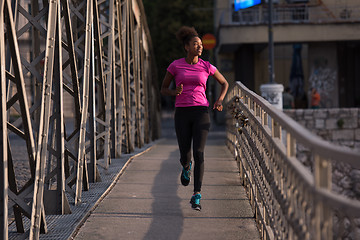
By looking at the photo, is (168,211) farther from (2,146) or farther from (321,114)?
(321,114)

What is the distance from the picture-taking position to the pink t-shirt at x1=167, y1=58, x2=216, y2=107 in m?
6.68

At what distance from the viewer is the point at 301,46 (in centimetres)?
3266

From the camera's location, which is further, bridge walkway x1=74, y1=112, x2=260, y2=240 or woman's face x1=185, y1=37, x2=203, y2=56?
woman's face x1=185, y1=37, x2=203, y2=56

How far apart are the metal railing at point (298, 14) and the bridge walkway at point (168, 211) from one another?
2059 cm

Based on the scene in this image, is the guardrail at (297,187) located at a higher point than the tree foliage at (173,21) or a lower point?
lower

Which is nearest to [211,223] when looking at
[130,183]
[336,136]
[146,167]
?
[130,183]

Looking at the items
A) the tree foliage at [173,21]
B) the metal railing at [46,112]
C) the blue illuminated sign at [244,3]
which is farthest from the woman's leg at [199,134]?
the tree foliage at [173,21]

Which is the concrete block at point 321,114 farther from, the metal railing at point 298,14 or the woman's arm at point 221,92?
the woman's arm at point 221,92

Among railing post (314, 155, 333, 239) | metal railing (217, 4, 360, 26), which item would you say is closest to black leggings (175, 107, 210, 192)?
railing post (314, 155, 333, 239)

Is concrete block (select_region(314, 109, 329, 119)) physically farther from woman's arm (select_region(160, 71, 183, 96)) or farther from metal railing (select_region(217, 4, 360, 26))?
woman's arm (select_region(160, 71, 183, 96))

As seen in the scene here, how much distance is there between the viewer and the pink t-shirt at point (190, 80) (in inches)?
263

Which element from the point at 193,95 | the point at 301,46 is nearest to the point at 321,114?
the point at 301,46

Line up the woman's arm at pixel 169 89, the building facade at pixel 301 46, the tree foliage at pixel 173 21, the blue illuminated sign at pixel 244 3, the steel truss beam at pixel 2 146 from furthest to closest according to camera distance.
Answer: the tree foliage at pixel 173 21 < the building facade at pixel 301 46 < the blue illuminated sign at pixel 244 3 < the woman's arm at pixel 169 89 < the steel truss beam at pixel 2 146

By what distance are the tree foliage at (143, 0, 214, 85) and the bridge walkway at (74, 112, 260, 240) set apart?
4650cm
